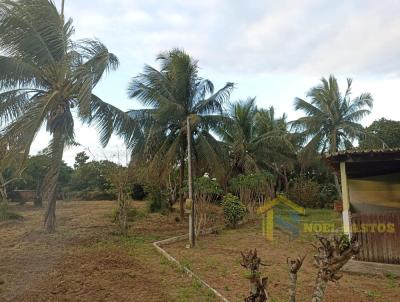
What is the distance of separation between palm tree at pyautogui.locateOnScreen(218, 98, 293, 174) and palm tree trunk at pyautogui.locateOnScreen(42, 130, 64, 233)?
Result: 9.66m

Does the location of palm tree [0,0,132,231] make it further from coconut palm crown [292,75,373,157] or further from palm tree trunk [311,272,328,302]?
coconut palm crown [292,75,373,157]

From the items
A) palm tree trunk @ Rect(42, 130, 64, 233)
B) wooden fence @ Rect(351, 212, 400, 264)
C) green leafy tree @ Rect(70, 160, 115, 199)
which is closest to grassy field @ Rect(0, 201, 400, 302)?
palm tree trunk @ Rect(42, 130, 64, 233)

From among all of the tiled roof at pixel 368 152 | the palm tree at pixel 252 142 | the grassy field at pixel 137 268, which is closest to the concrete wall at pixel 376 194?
the grassy field at pixel 137 268

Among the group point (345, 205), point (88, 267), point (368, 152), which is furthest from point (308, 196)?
point (88, 267)

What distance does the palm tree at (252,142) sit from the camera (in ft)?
68.7

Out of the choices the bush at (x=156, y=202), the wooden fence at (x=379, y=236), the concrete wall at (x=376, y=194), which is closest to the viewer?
the wooden fence at (x=379, y=236)

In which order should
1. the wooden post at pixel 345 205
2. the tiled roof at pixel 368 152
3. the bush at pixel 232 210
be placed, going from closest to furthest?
the tiled roof at pixel 368 152, the wooden post at pixel 345 205, the bush at pixel 232 210

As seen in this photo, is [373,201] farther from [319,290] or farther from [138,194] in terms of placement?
[138,194]

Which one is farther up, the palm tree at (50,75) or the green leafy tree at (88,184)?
the palm tree at (50,75)

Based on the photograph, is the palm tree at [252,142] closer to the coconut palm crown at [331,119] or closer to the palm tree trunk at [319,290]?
the coconut palm crown at [331,119]

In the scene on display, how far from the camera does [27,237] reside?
11.8 m

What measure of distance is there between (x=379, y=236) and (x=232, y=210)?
7.21 metres

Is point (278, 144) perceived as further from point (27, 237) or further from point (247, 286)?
point (247, 286)

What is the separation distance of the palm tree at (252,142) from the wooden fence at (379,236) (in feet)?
38.4
